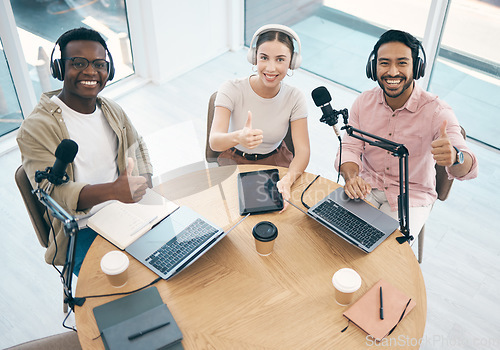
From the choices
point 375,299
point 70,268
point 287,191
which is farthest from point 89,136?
point 375,299

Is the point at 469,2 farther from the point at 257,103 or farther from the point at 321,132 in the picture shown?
the point at 257,103

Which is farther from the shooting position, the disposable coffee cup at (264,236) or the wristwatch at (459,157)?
the wristwatch at (459,157)

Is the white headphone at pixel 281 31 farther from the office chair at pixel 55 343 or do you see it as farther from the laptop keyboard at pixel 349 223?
the office chair at pixel 55 343

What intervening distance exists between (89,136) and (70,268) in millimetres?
727

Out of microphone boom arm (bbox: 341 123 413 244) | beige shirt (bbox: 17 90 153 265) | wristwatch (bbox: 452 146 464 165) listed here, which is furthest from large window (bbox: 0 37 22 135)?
wristwatch (bbox: 452 146 464 165)

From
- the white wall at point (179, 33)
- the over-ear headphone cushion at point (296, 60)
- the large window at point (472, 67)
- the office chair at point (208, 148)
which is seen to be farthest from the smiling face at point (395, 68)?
the white wall at point (179, 33)

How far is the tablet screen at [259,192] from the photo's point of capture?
1933mm

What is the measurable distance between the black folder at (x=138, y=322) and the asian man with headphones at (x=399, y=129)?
35.4 inches

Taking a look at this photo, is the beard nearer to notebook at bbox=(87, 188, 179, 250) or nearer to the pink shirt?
the pink shirt

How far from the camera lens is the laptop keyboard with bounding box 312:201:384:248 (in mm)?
1814

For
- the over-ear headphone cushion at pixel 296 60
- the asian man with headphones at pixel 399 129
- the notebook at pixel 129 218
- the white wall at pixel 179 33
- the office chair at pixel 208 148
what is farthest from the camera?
the white wall at pixel 179 33

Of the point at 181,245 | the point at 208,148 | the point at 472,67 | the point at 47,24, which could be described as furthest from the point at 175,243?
the point at 472,67

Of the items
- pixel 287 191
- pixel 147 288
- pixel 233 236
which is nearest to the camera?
pixel 147 288

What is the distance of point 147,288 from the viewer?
5.34 ft
